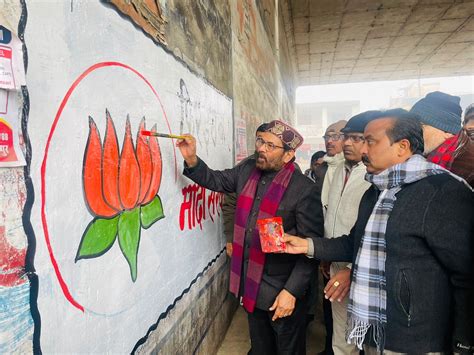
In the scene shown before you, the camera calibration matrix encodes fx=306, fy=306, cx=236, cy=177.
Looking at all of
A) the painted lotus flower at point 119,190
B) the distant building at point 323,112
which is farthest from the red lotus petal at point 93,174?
the distant building at point 323,112

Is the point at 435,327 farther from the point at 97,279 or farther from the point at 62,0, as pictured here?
the point at 62,0

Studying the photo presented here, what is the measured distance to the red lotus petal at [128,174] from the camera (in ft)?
3.83

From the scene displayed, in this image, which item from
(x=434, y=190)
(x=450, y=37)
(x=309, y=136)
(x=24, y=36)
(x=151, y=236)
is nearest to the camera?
(x=24, y=36)

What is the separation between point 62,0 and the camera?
87cm

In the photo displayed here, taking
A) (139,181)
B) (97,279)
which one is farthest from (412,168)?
(97,279)

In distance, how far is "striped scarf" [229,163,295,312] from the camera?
6.15 feet

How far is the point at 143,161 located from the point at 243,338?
7.20 ft

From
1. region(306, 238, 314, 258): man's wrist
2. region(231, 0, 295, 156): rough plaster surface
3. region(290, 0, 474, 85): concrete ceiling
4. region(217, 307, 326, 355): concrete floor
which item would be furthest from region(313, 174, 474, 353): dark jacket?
region(290, 0, 474, 85): concrete ceiling

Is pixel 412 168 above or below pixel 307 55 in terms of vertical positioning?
below

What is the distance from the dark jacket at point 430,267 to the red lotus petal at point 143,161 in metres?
1.05

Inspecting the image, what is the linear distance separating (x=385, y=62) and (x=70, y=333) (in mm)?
13351

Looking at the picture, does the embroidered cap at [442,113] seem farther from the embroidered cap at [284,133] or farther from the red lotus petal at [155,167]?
the red lotus petal at [155,167]

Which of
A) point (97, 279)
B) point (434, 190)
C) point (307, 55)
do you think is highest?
point (307, 55)

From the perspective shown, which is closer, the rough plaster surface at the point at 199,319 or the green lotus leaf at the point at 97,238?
the green lotus leaf at the point at 97,238
